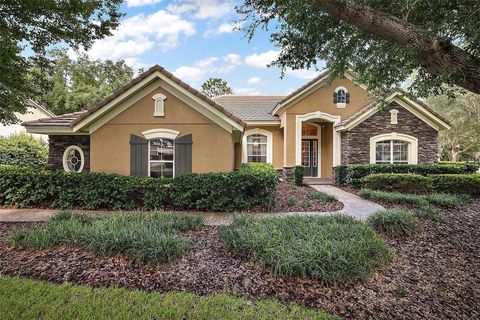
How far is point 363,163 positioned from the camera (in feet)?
47.3

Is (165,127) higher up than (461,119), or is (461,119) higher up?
(461,119)

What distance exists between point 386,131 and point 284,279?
13.7 meters

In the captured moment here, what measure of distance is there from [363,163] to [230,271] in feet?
42.2

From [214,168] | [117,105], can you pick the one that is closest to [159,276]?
[214,168]

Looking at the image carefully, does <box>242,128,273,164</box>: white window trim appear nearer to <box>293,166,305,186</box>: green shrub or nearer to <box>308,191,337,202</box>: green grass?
<box>293,166,305,186</box>: green shrub

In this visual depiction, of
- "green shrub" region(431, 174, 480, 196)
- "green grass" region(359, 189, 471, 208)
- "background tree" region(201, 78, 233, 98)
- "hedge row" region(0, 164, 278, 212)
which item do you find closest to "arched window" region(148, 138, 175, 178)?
"hedge row" region(0, 164, 278, 212)

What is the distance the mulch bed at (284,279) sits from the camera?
3566mm

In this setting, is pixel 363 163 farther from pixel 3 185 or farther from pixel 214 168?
pixel 3 185

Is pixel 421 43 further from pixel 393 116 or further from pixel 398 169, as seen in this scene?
pixel 393 116

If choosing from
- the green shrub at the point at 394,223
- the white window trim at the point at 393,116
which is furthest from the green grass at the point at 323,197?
the white window trim at the point at 393,116

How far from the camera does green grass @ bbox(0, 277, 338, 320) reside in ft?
9.86

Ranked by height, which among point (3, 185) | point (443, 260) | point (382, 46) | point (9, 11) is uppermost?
point (9, 11)

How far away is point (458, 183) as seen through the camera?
36.4ft

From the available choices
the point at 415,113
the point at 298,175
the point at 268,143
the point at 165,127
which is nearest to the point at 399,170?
the point at 415,113
